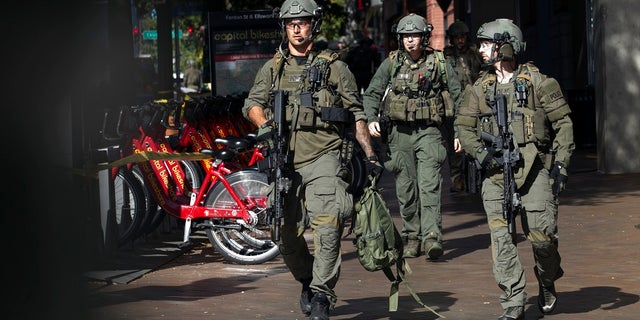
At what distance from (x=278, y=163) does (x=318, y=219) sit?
39 cm

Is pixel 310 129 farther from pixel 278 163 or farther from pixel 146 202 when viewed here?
pixel 146 202

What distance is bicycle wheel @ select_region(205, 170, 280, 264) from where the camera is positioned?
10273 mm

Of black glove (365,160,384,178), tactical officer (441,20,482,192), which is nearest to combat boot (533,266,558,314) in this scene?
black glove (365,160,384,178)

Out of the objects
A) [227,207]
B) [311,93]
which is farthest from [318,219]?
[227,207]

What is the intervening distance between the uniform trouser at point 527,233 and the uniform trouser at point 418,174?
10.1ft

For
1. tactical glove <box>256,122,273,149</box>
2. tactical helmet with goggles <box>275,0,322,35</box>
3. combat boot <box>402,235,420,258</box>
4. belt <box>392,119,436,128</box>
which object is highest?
tactical helmet with goggles <box>275,0,322,35</box>

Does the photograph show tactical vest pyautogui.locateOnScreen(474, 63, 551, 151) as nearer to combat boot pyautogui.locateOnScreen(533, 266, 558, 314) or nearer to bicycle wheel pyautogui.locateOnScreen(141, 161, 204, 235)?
combat boot pyautogui.locateOnScreen(533, 266, 558, 314)

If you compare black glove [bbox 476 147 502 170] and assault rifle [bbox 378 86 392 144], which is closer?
black glove [bbox 476 147 502 170]

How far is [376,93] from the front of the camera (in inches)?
429

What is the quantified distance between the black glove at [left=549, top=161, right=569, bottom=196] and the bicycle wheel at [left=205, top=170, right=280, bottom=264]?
11.0 ft

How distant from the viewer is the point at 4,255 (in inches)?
160

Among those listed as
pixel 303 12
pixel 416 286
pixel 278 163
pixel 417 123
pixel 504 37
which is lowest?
pixel 416 286

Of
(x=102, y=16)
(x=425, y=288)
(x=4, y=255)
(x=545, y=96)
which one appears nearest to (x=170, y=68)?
(x=102, y=16)

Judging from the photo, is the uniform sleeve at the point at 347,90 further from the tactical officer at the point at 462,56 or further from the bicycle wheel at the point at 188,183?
the tactical officer at the point at 462,56
